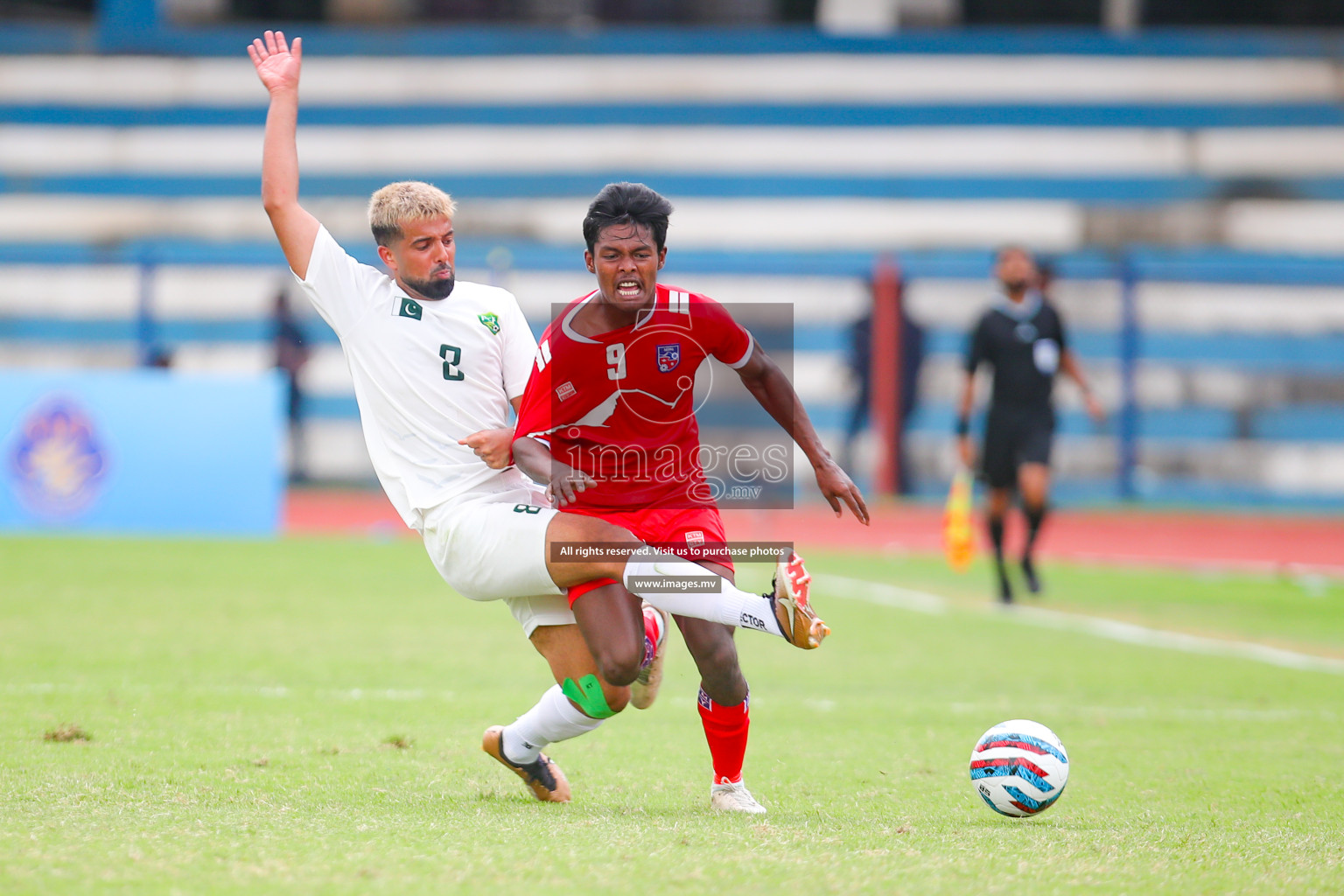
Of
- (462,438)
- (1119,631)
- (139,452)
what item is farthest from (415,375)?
(139,452)

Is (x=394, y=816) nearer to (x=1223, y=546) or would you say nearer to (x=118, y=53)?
(x=1223, y=546)

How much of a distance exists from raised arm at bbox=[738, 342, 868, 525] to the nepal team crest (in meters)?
0.21

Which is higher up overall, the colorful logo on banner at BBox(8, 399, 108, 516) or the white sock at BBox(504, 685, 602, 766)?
the white sock at BBox(504, 685, 602, 766)

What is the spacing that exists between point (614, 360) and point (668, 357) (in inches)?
6.6

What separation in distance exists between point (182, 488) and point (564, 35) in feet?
42.3

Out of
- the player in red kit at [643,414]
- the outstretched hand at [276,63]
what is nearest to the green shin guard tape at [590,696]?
the player in red kit at [643,414]

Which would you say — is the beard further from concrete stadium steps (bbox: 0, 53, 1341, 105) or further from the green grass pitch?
concrete stadium steps (bbox: 0, 53, 1341, 105)

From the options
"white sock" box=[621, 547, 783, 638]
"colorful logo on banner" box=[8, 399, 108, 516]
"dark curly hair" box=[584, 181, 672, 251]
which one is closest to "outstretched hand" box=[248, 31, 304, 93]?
"dark curly hair" box=[584, 181, 672, 251]

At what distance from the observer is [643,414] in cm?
457

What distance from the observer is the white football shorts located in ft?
14.7

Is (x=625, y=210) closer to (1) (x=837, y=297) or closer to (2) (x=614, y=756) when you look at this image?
(2) (x=614, y=756)

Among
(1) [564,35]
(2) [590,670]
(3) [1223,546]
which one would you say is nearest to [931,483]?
(3) [1223,546]

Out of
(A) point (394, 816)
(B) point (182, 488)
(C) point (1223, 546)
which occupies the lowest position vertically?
(C) point (1223, 546)

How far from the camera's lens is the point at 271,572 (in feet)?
35.9
